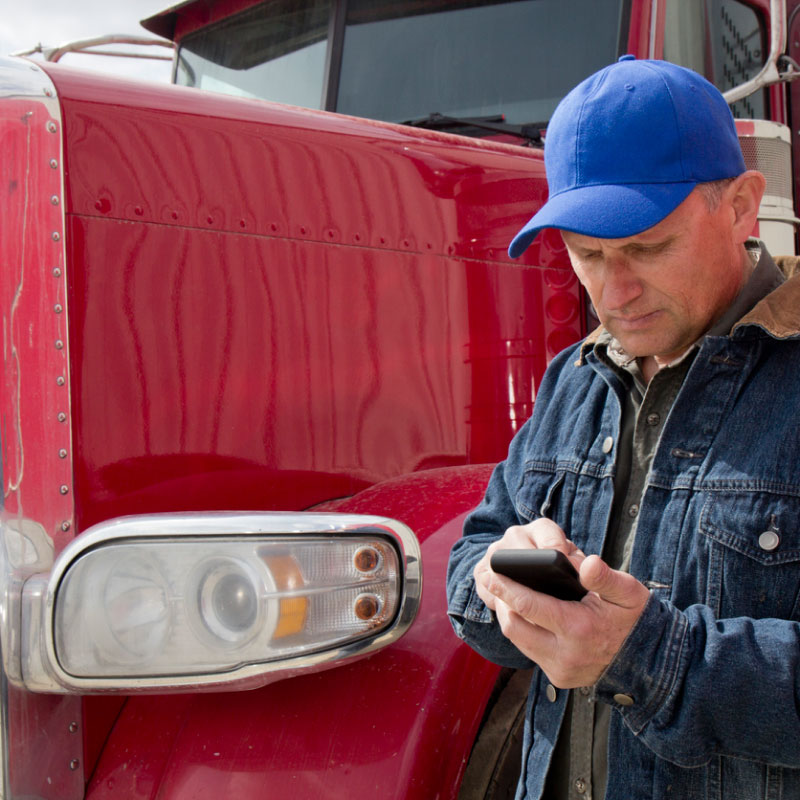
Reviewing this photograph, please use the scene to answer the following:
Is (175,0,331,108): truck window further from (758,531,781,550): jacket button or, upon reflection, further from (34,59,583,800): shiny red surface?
(758,531,781,550): jacket button

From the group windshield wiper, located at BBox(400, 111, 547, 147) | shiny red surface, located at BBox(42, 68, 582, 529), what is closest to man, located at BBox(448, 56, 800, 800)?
shiny red surface, located at BBox(42, 68, 582, 529)

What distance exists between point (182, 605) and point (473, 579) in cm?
39

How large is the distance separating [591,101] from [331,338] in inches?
30.6

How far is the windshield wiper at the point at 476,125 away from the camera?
2311mm

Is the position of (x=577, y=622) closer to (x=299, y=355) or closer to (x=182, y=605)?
(x=182, y=605)

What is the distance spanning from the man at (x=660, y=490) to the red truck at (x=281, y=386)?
0.22 m

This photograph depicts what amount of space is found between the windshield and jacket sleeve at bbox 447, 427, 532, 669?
119 centimetres

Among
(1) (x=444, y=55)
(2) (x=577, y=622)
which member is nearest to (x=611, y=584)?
(2) (x=577, y=622)

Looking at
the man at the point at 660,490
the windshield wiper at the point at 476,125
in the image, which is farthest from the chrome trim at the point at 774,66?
the man at the point at 660,490

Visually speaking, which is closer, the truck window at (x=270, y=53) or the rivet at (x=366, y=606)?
the rivet at (x=366, y=606)

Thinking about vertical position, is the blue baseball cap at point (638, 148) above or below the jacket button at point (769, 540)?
above

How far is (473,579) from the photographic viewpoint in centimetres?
134

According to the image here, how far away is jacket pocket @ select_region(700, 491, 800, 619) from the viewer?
1090 millimetres

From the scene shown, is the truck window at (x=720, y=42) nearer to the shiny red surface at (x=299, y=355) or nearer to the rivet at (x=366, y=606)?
the shiny red surface at (x=299, y=355)
